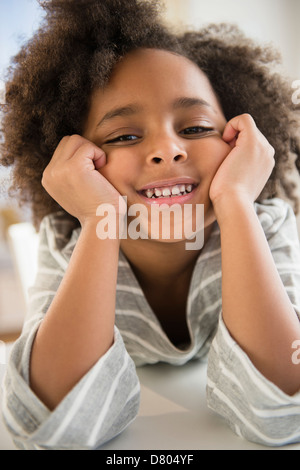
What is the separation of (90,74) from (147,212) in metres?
0.19

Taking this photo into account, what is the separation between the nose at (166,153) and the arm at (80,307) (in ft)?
0.21

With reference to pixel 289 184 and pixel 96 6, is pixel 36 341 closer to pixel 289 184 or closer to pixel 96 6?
pixel 96 6

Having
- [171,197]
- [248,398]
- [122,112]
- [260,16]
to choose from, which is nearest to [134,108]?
[122,112]

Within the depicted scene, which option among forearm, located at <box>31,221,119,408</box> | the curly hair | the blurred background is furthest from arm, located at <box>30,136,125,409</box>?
the blurred background

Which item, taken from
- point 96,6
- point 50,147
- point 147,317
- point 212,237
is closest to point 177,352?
point 147,317

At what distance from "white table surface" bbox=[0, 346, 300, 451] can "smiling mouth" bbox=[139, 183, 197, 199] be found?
239mm

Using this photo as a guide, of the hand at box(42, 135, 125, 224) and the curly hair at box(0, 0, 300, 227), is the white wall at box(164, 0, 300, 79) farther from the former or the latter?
the hand at box(42, 135, 125, 224)

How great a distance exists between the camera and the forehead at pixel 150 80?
→ 1.95 feet

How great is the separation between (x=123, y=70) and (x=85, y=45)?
0.08 m

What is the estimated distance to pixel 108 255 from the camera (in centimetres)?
54

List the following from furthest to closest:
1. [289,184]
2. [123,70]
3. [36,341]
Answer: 1. [289,184]
2. [123,70]
3. [36,341]

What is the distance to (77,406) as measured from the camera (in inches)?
17.5

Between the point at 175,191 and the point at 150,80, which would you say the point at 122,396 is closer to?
the point at 175,191

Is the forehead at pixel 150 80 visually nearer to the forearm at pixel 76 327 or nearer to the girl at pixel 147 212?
the girl at pixel 147 212
